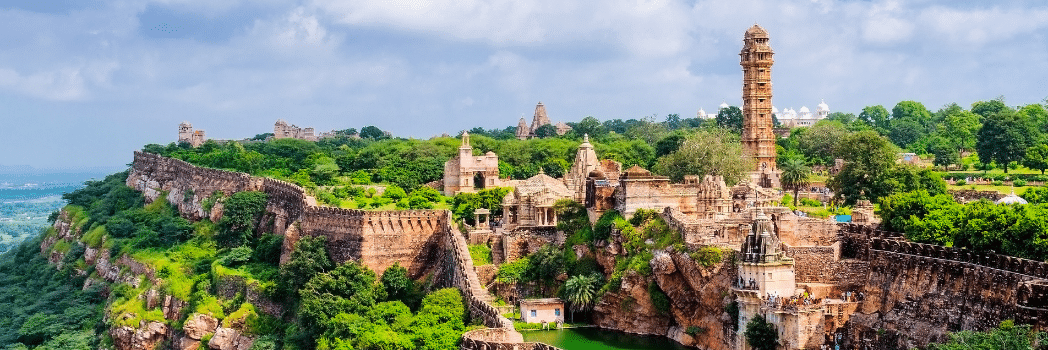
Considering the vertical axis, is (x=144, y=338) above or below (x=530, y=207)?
below

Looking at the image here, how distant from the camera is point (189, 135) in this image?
104312 mm

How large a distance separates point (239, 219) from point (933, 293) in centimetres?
3499

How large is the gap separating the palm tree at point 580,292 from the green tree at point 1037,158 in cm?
2953

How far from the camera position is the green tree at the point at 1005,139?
6406 centimetres

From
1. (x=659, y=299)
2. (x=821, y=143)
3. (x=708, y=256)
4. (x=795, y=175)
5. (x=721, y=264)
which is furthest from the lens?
(x=821, y=143)

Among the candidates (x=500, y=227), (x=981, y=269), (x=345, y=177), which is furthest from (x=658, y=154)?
(x=981, y=269)

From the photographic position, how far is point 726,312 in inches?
1446

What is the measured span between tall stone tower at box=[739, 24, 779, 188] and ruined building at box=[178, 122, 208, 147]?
54448 millimetres

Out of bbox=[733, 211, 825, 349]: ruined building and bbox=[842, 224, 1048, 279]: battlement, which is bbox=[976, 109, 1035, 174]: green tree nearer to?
bbox=[842, 224, 1048, 279]: battlement

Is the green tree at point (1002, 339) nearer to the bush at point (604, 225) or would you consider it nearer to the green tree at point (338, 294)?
the bush at point (604, 225)

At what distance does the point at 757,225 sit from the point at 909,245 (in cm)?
466

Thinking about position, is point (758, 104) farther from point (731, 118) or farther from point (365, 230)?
point (731, 118)

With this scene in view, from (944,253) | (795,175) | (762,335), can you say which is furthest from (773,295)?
(795,175)

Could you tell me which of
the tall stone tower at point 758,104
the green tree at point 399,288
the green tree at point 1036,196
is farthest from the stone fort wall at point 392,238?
the tall stone tower at point 758,104
